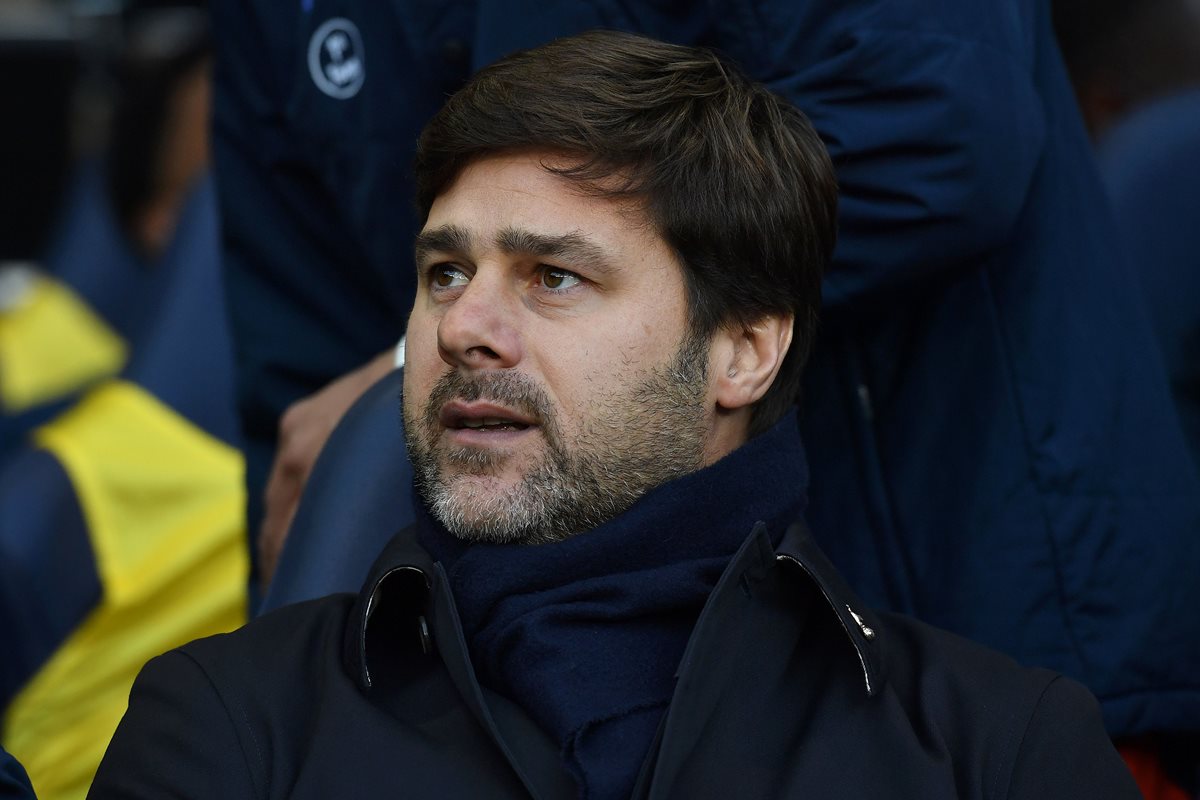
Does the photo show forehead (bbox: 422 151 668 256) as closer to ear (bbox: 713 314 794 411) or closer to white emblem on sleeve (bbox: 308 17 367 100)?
ear (bbox: 713 314 794 411)

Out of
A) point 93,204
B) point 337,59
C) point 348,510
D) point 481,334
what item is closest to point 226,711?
point 348,510

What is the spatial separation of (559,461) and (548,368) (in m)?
0.11

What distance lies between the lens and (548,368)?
2.00m

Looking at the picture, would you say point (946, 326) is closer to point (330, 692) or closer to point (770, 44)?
point (770, 44)

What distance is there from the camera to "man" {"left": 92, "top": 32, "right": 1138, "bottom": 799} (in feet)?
6.01

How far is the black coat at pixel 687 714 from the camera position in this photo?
181cm

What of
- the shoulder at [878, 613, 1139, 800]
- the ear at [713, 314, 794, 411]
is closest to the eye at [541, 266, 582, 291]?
the ear at [713, 314, 794, 411]

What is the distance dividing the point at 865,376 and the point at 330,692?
0.92m

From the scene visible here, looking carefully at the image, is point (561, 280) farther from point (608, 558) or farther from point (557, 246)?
point (608, 558)

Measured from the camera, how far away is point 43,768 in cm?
294

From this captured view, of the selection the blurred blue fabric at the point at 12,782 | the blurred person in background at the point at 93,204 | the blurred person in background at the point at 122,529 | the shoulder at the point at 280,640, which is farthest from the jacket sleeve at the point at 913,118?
the blurred person in background at the point at 93,204

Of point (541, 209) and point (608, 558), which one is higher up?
point (541, 209)

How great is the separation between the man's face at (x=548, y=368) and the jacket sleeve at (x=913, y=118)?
1.03ft

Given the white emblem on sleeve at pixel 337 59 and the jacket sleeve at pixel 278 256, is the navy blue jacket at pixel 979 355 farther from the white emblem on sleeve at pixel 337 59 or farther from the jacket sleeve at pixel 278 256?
the jacket sleeve at pixel 278 256
